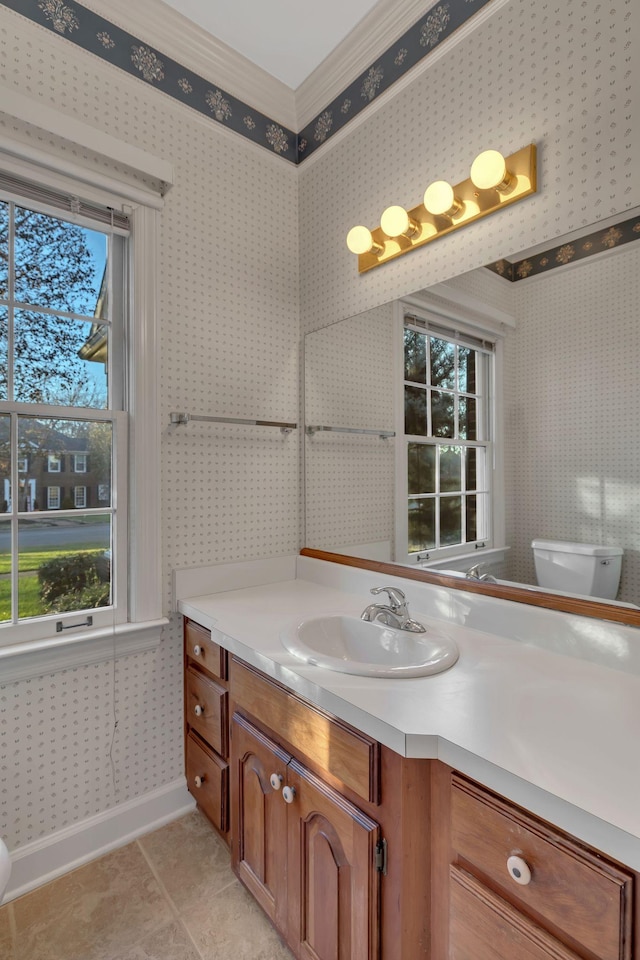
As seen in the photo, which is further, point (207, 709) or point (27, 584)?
point (207, 709)

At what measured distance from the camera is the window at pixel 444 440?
58.8 inches

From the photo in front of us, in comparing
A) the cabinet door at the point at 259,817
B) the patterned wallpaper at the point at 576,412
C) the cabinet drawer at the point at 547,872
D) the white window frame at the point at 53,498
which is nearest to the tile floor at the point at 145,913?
the cabinet door at the point at 259,817

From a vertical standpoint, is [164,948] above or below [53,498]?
below

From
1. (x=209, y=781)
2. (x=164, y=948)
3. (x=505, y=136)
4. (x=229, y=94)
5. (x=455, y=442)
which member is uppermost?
(x=229, y=94)

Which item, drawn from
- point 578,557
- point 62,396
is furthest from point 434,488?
point 62,396

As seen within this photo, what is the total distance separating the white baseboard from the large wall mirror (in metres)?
1.13

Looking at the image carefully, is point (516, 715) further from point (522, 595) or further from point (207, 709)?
point (207, 709)

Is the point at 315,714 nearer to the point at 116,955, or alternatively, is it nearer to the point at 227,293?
the point at 116,955

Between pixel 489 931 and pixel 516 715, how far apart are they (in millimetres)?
329

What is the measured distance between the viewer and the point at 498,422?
144cm

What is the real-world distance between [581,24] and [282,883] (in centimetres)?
233

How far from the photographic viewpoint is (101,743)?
5.49ft

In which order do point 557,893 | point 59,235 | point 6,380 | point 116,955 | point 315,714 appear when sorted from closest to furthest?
point 557,893 → point 315,714 → point 116,955 → point 6,380 → point 59,235

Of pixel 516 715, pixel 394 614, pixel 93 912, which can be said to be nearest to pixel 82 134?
pixel 394 614
